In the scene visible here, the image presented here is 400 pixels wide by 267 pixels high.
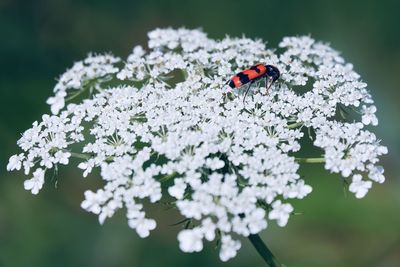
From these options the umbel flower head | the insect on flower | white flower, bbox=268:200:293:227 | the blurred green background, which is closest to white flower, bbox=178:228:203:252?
the umbel flower head

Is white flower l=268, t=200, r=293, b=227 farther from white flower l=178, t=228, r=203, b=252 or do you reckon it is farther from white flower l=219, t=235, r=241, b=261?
white flower l=178, t=228, r=203, b=252

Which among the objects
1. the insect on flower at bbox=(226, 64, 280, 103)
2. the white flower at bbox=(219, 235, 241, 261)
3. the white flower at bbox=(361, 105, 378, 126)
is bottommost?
the white flower at bbox=(219, 235, 241, 261)

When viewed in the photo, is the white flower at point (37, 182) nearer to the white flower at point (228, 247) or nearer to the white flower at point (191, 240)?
the white flower at point (191, 240)

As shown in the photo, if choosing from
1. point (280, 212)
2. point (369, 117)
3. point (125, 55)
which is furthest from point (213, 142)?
point (125, 55)

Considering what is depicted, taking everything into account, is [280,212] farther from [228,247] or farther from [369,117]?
[369,117]

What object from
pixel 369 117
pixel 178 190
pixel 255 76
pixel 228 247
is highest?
pixel 255 76

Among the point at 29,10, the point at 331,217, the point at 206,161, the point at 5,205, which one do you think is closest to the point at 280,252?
the point at 331,217

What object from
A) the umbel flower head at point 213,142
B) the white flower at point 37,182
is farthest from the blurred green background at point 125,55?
the white flower at point 37,182
